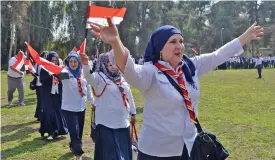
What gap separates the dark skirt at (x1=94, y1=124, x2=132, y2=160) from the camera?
15.5 feet

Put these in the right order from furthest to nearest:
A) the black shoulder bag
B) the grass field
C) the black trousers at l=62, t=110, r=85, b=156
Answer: the grass field → the black trousers at l=62, t=110, r=85, b=156 → the black shoulder bag

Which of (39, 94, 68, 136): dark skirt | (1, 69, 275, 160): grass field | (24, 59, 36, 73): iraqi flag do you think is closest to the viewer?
(1, 69, 275, 160): grass field

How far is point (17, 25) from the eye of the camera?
129 feet

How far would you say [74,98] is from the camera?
245 inches

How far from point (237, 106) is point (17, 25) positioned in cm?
3194

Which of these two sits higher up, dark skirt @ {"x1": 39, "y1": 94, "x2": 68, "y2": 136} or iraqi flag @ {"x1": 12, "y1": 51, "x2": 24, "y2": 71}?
iraqi flag @ {"x1": 12, "y1": 51, "x2": 24, "y2": 71}

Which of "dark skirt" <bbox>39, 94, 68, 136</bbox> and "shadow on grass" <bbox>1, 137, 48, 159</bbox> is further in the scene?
"dark skirt" <bbox>39, 94, 68, 136</bbox>

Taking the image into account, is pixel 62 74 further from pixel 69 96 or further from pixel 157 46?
pixel 157 46

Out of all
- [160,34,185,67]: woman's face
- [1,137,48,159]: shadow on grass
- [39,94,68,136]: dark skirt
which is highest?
[160,34,185,67]: woman's face

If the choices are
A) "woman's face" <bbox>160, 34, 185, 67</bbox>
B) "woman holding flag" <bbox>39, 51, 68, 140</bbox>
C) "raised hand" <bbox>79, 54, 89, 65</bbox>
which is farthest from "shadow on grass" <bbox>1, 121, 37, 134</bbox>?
"woman's face" <bbox>160, 34, 185, 67</bbox>

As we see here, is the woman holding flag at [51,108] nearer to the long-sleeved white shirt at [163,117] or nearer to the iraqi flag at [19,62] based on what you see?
the iraqi flag at [19,62]

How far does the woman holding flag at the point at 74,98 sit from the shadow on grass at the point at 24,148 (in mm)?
1404

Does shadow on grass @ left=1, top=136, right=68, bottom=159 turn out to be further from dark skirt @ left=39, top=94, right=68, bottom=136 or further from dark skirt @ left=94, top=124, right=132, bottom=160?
dark skirt @ left=94, top=124, right=132, bottom=160

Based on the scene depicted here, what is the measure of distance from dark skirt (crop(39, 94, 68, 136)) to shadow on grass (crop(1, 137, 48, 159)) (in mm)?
294
